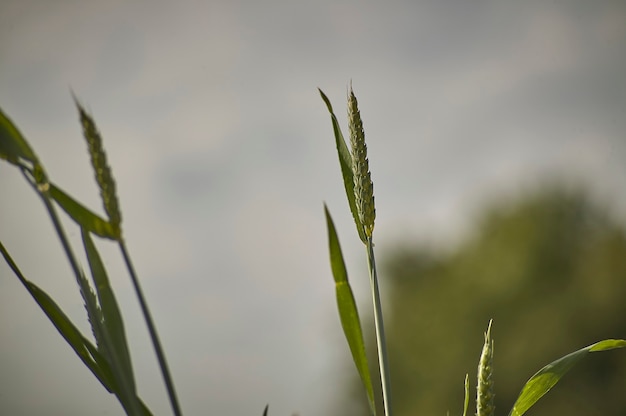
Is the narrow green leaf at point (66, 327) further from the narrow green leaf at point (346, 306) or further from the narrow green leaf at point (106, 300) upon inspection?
the narrow green leaf at point (346, 306)

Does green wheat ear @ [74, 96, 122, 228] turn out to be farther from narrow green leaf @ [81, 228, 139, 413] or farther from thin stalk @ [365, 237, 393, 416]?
thin stalk @ [365, 237, 393, 416]

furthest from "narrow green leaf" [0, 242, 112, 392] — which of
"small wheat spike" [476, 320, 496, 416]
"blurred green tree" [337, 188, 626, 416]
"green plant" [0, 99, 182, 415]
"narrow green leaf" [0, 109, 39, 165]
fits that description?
"blurred green tree" [337, 188, 626, 416]

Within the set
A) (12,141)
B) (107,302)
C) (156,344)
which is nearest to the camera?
(156,344)

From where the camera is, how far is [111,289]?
0.83 meters

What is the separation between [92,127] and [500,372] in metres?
14.0

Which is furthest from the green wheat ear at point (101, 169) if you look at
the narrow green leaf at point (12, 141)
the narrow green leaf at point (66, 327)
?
the narrow green leaf at point (66, 327)

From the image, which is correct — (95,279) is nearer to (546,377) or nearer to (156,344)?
(156,344)

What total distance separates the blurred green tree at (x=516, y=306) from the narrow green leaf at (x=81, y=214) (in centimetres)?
1286

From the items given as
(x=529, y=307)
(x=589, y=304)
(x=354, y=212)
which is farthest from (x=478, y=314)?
(x=354, y=212)

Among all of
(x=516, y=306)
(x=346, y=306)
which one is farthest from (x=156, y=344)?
(x=516, y=306)

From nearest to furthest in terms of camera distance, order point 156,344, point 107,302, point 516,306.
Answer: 1. point 156,344
2. point 107,302
3. point 516,306

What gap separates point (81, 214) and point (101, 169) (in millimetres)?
178

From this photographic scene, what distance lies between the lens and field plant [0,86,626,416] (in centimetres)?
62

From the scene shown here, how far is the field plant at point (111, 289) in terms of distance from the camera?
2.02 ft
